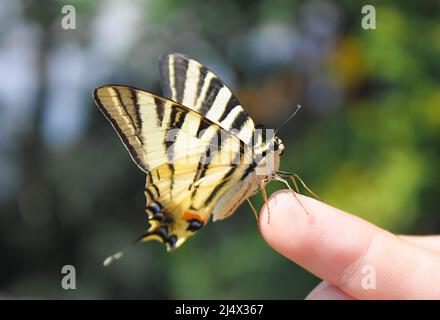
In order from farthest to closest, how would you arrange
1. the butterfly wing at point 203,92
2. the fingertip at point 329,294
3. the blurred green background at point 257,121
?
the blurred green background at point 257,121 → the butterfly wing at point 203,92 → the fingertip at point 329,294

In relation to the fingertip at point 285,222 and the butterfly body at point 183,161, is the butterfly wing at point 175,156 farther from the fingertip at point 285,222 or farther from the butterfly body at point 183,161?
the fingertip at point 285,222

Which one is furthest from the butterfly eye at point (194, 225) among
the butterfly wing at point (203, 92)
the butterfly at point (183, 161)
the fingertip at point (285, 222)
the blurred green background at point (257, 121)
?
the blurred green background at point (257, 121)

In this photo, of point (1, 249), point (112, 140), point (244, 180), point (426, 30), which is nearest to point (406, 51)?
point (426, 30)

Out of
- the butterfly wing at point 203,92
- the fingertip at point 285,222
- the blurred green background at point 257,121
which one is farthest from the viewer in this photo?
the blurred green background at point 257,121

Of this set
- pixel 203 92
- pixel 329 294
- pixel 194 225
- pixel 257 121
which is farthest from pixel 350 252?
pixel 257 121

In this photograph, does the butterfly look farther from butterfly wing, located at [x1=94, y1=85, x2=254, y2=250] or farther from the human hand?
the human hand

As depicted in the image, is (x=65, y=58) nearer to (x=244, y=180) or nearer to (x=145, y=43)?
(x=145, y=43)
